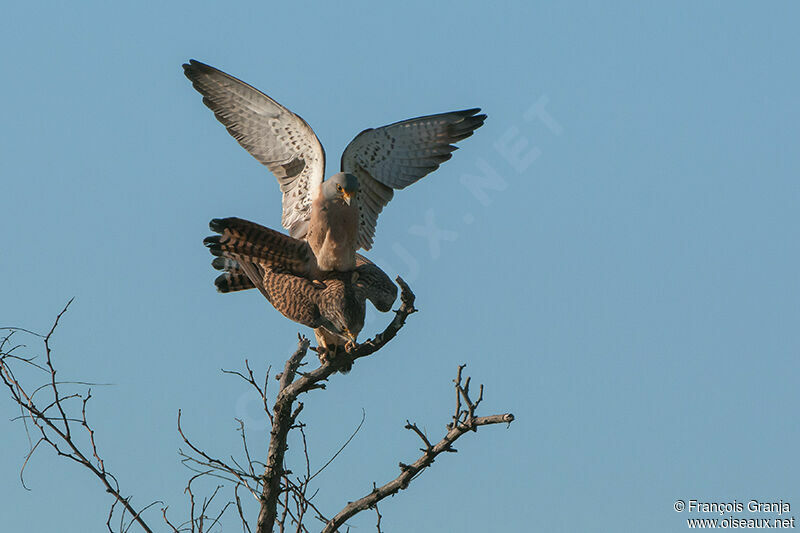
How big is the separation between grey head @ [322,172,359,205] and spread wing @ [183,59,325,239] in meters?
0.72

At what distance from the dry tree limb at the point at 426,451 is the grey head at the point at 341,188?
2.36 m

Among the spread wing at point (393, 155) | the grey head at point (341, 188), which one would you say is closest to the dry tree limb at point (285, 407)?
the grey head at point (341, 188)

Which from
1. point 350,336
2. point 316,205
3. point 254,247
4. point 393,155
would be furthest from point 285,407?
point 393,155

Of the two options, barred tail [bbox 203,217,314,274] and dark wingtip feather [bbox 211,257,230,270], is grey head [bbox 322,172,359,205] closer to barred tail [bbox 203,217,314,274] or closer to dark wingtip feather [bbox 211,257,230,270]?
barred tail [bbox 203,217,314,274]

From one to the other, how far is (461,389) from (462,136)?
3801mm

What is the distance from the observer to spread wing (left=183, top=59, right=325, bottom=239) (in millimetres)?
7793

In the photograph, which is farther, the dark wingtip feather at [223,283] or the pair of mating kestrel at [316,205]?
the dark wingtip feather at [223,283]

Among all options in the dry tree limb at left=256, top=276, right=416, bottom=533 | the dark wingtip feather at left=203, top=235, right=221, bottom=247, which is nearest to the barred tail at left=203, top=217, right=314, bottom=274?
the dark wingtip feather at left=203, top=235, right=221, bottom=247

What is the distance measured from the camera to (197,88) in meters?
8.17

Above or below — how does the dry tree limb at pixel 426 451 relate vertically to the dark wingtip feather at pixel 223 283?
below

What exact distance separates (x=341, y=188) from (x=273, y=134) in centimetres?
137

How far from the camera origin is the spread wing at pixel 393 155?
7.85 meters

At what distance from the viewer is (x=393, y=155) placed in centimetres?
797

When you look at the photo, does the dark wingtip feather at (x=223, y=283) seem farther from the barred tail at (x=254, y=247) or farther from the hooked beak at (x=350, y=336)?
the hooked beak at (x=350, y=336)
